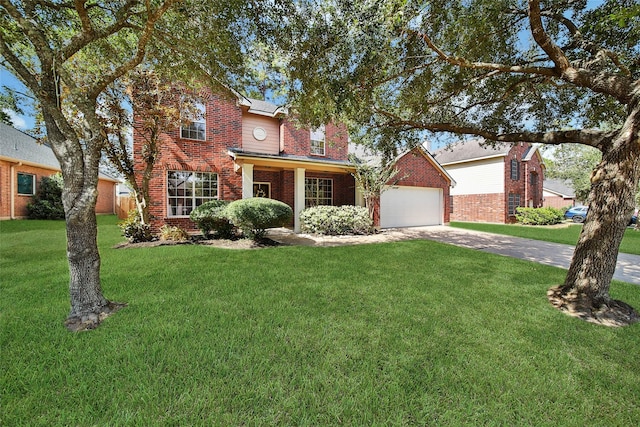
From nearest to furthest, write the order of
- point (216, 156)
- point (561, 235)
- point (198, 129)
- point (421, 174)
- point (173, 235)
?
point (173, 235), point (198, 129), point (216, 156), point (561, 235), point (421, 174)

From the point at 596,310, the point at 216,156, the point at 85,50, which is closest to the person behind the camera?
the point at 596,310

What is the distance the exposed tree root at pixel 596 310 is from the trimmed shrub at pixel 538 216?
1755 cm

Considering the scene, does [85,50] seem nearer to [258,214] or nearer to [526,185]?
[258,214]

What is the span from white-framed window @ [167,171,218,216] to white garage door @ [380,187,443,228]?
815 cm

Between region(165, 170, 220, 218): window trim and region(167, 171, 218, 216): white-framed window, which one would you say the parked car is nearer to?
region(165, 170, 220, 218): window trim

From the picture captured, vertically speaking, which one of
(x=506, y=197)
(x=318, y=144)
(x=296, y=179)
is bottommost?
(x=506, y=197)

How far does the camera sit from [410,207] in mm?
14406

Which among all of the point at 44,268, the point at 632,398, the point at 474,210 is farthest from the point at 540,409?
the point at 474,210

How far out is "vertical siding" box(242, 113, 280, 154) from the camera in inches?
480

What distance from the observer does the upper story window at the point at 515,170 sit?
19.1 meters

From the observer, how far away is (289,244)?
8.39 m

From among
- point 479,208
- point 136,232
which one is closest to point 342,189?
point 136,232

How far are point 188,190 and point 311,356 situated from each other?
9831mm

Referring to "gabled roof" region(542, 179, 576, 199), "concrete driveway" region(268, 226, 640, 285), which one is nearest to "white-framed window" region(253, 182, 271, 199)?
"concrete driveway" region(268, 226, 640, 285)
